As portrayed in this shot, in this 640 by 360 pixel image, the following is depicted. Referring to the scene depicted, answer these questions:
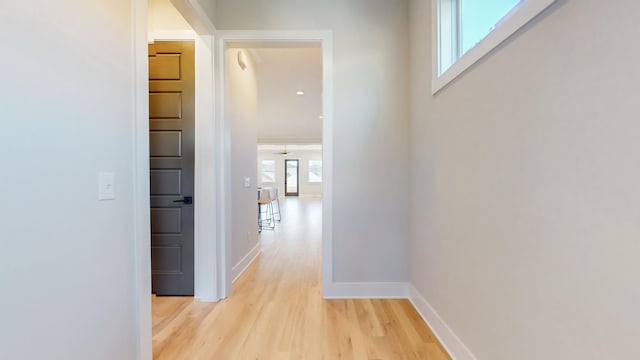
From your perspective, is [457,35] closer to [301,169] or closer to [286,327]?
[286,327]

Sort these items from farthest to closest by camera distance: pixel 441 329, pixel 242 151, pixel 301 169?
1. pixel 301 169
2. pixel 242 151
3. pixel 441 329

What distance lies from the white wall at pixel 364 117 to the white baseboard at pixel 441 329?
0.29 m

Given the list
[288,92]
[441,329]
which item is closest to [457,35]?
[441,329]

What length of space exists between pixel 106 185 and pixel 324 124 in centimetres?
174

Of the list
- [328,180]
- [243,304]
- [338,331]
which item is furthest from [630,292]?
[243,304]

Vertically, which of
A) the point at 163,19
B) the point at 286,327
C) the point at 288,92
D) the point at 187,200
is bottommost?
the point at 286,327

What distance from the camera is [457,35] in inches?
75.4

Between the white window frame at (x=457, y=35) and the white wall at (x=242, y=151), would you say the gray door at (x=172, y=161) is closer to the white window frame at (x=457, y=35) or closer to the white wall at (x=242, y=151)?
the white wall at (x=242, y=151)

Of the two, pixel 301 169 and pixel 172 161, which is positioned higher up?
pixel 301 169

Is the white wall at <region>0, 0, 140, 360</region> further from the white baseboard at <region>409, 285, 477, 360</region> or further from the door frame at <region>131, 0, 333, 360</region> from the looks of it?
the white baseboard at <region>409, 285, 477, 360</region>

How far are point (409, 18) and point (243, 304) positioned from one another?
9.42 ft

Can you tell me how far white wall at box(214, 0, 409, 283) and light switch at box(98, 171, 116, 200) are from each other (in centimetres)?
169

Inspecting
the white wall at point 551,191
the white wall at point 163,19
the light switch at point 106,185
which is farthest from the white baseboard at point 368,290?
the white wall at point 163,19

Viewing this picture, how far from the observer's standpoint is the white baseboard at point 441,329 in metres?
1.63
